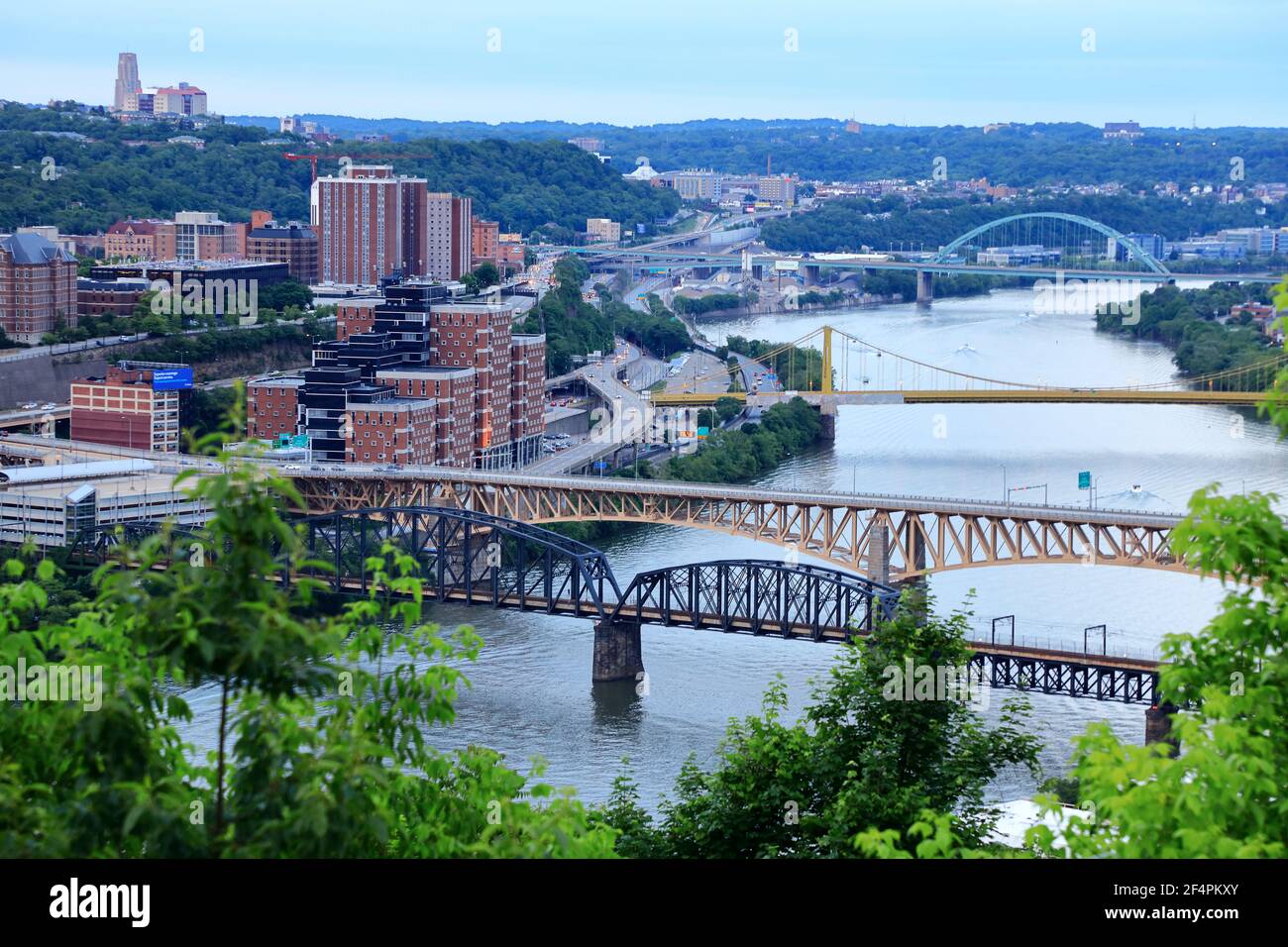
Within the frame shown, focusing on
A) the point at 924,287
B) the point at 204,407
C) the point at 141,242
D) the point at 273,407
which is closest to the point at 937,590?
the point at 273,407

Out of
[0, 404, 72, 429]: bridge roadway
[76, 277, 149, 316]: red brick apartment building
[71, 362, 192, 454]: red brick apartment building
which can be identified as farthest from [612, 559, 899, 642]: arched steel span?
[76, 277, 149, 316]: red brick apartment building

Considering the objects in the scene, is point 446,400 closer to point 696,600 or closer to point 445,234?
point 696,600

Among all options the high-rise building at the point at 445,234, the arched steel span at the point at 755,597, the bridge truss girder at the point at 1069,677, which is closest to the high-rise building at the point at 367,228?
the high-rise building at the point at 445,234

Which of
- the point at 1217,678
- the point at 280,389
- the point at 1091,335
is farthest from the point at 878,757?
the point at 1091,335

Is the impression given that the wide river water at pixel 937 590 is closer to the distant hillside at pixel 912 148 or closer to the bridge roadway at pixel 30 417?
the bridge roadway at pixel 30 417

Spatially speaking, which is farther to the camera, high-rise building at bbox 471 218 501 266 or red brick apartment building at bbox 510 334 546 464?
high-rise building at bbox 471 218 501 266

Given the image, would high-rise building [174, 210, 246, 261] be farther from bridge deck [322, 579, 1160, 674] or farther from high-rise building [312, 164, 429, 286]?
bridge deck [322, 579, 1160, 674]
